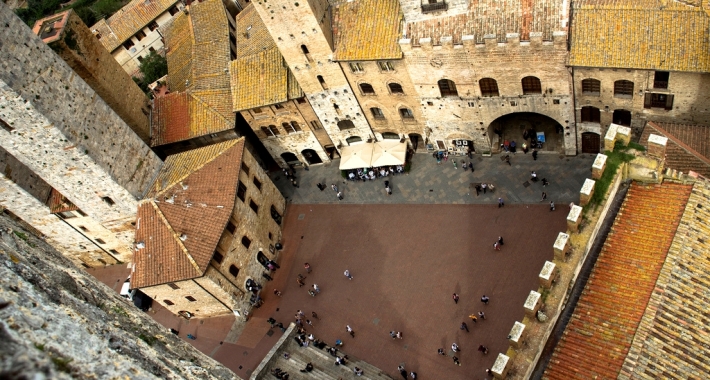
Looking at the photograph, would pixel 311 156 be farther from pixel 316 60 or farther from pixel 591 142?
pixel 591 142

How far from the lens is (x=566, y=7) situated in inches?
1443

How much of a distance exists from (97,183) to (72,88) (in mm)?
7034

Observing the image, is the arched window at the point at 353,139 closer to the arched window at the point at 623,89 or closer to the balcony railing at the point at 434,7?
the balcony railing at the point at 434,7

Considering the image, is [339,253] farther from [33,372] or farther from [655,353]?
[33,372]

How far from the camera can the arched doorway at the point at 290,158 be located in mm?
54156

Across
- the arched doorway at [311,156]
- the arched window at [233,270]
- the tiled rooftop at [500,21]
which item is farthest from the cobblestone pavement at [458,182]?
the tiled rooftop at [500,21]

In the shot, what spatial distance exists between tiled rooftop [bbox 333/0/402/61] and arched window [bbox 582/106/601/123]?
13462mm

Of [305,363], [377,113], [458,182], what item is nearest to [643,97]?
[458,182]

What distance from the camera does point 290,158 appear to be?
5456cm

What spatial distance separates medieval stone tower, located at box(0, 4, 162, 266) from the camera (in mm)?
35781

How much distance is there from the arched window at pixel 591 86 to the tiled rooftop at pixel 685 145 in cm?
396

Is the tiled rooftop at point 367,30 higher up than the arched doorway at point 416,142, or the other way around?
the tiled rooftop at point 367,30

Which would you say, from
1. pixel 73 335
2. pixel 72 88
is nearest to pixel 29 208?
pixel 72 88

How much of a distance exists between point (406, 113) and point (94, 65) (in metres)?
25.0
